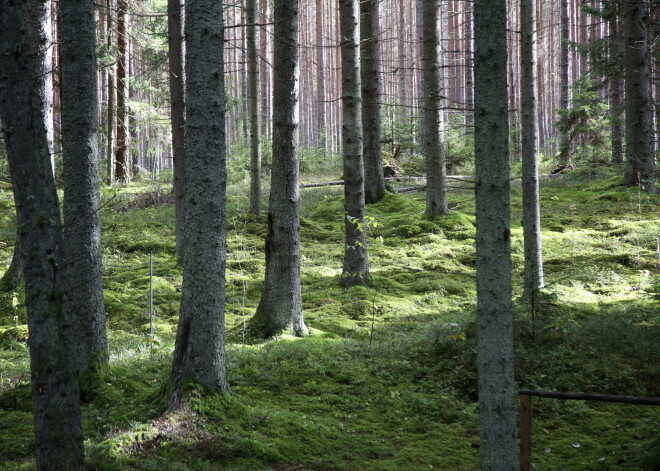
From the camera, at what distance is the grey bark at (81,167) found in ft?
17.4

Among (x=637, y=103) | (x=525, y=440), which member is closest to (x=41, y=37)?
(x=525, y=440)

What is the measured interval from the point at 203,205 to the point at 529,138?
5.72 meters

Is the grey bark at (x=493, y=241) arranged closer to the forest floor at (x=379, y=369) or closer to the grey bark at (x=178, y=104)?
the forest floor at (x=379, y=369)

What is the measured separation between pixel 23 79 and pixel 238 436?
323 cm

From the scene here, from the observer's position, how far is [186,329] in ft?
16.5

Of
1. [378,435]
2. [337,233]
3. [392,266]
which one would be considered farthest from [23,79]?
[337,233]

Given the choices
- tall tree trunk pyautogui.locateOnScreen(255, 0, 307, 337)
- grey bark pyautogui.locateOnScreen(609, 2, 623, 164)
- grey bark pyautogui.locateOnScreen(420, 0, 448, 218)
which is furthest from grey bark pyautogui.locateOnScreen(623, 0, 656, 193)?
tall tree trunk pyautogui.locateOnScreen(255, 0, 307, 337)

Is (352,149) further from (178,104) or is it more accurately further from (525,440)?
(525,440)

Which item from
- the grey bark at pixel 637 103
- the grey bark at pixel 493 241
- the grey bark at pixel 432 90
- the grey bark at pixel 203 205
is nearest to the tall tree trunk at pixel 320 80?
the grey bark at pixel 432 90

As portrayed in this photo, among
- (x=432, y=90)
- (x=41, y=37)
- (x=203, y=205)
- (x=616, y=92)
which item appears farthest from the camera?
(x=616, y=92)

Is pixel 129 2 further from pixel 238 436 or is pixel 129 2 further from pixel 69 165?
pixel 238 436

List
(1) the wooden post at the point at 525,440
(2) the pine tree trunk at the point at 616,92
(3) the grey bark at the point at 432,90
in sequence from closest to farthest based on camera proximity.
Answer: (1) the wooden post at the point at 525,440
(3) the grey bark at the point at 432,90
(2) the pine tree trunk at the point at 616,92

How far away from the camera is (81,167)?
17.7ft

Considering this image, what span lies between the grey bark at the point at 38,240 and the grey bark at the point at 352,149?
269 inches
